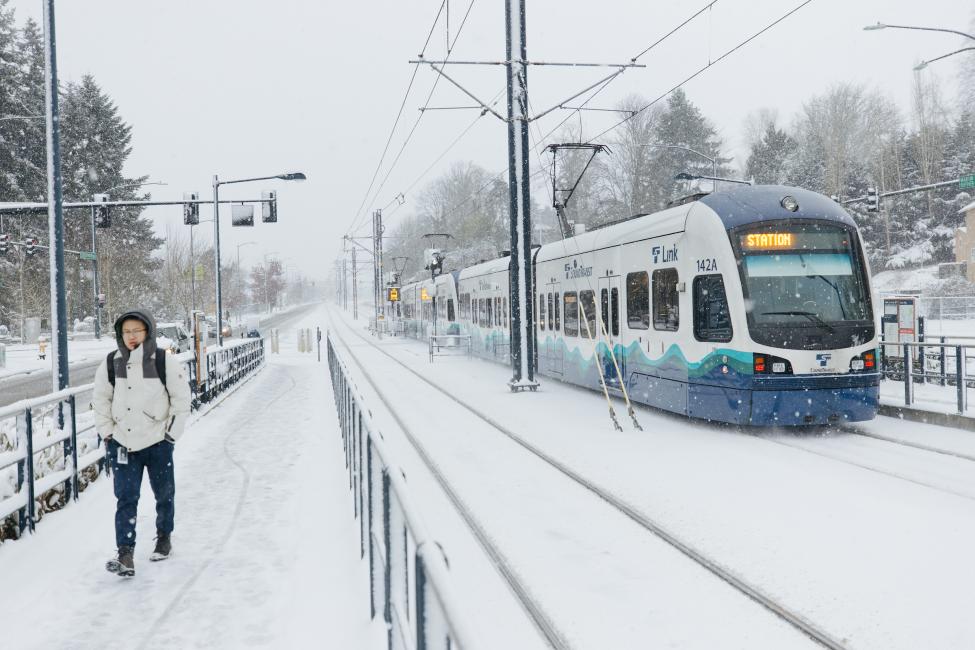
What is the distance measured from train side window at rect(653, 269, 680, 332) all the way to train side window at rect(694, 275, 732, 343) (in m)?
0.54

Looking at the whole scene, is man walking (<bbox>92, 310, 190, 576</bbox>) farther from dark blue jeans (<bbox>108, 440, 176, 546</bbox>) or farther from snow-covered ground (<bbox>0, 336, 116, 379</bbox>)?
snow-covered ground (<bbox>0, 336, 116, 379</bbox>)

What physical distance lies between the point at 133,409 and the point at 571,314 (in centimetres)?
1227

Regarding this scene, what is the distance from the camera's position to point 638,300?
1334 cm

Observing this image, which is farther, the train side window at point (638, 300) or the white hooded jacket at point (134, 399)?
the train side window at point (638, 300)

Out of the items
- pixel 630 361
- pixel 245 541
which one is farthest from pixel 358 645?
pixel 630 361

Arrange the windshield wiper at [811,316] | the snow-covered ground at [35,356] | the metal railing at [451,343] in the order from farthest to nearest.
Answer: the snow-covered ground at [35,356], the metal railing at [451,343], the windshield wiper at [811,316]

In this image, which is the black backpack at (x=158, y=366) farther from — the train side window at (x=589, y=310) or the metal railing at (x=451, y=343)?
the metal railing at (x=451, y=343)

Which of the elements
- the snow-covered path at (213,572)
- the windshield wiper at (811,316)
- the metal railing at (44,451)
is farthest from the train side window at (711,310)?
the metal railing at (44,451)

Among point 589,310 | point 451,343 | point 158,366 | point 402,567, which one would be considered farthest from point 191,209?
point 402,567

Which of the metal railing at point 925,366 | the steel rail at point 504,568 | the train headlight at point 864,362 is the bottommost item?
the steel rail at point 504,568

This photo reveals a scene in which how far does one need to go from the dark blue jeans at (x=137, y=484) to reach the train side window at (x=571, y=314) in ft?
38.1

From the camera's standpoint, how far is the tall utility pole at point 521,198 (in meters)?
17.2

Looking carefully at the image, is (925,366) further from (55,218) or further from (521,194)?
(55,218)

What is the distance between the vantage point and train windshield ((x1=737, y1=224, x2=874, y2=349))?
1062 centimetres
